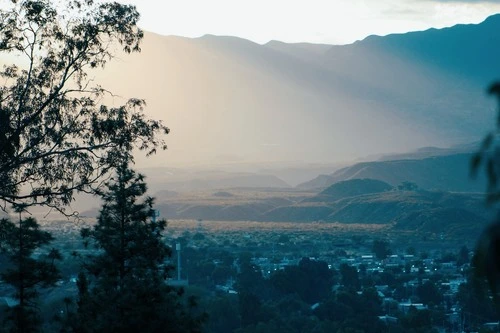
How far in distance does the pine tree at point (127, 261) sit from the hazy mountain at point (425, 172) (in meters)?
109

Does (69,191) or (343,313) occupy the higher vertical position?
(69,191)

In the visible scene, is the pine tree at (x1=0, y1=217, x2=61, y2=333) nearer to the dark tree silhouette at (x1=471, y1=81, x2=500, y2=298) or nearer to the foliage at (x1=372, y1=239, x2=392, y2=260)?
the dark tree silhouette at (x1=471, y1=81, x2=500, y2=298)

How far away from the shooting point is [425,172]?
447 ft

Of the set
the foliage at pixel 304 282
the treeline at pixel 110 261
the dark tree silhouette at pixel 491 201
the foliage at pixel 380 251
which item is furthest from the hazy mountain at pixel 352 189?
the dark tree silhouette at pixel 491 201

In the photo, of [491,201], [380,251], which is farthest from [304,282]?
[491,201]

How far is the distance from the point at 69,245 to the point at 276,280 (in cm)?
1300

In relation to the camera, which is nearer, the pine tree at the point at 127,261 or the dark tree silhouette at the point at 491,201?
the dark tree silhouette at the point at 491,201

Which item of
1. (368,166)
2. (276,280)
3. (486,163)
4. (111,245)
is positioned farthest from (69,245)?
(368,166)

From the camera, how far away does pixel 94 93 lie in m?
19.4

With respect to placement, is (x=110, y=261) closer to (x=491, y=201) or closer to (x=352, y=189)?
(x=491, y=201)

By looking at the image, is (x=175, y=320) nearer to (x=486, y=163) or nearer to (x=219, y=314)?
(x=486, y=163)

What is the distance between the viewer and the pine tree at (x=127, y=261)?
17781 mm

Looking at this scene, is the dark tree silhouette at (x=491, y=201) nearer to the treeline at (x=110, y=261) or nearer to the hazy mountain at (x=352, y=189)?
the treeline at (x=110, y=261)

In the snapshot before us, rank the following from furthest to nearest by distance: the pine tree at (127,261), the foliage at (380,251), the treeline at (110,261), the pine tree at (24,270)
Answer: the foliage at (380,251), the pine tree at (24,270), the treeline at (110,261), the pine tree at (127,261)
